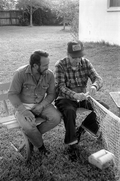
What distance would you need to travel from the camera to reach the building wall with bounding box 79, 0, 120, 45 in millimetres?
9379

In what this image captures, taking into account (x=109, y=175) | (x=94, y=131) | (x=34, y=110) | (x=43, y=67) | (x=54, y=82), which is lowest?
(x=109, y=175)

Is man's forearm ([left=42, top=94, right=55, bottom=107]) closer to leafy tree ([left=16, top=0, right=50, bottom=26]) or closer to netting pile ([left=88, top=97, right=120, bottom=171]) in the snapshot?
netting pile ([left=88, top=97, right=120, bottom=171])

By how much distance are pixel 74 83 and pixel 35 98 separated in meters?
0.58

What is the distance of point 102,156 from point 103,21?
850 cm

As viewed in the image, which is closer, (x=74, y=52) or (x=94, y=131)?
(x=74, y=52)

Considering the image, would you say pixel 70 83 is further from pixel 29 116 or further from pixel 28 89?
pixel 29 116

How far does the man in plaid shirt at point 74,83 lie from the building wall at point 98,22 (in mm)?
6600

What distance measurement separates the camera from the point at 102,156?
234cm

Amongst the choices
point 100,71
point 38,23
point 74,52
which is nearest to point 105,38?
point 100,71

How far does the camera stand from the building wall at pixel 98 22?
9379 mm

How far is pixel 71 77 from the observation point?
123 inches

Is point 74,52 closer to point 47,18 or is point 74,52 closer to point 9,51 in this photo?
point 9,51

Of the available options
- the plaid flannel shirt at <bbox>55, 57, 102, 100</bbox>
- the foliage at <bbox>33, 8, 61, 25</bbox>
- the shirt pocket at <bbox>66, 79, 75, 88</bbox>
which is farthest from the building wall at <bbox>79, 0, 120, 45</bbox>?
the foliage at <bbox>33, 8, 61, 25</bbox>

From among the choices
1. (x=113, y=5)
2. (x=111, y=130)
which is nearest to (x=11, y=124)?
(x=111, y=130)
